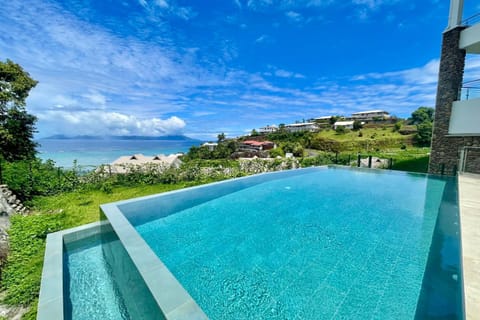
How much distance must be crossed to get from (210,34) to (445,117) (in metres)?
14.2

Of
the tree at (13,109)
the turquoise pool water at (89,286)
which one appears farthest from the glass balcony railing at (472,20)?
the tree at (13,109)

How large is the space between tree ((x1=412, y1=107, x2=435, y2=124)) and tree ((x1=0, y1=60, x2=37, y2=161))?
51231mm

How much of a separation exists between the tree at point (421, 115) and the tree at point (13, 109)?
51231 millimetres

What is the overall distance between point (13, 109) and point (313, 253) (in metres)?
11.1

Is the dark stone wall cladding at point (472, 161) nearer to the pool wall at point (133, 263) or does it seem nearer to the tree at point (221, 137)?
the pool wall at point (133, 263)

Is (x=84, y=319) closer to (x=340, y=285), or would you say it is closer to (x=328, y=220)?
(x=340, y=285)

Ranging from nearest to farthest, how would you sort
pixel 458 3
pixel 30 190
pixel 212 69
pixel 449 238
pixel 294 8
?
pixel 449 238 → pixel 30 190 → pixel 458 3 → pixel 294 8 → pixel 212 69

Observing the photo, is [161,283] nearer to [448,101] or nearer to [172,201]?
[172,201]

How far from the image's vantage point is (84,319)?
221 cm

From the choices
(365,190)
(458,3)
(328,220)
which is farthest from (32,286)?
(458,3)

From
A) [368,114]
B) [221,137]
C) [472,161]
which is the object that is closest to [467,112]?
[472,161]

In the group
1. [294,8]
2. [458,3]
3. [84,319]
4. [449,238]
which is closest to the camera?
[84,319]

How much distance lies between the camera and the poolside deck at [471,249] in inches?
56.4

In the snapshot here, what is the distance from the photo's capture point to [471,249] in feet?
7.14
